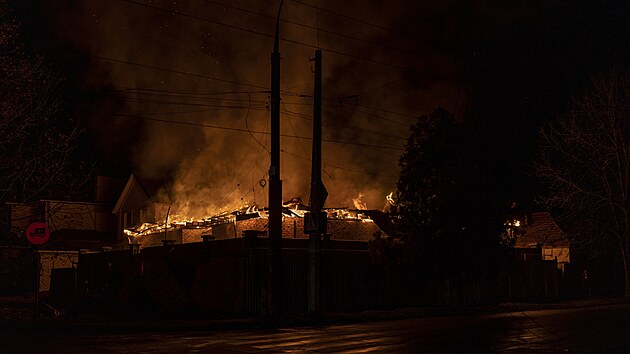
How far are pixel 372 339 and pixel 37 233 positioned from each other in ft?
31.7

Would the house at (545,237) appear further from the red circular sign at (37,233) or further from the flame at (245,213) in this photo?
the red circular sign at (37,233)

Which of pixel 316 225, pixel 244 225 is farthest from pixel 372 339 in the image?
pixel 244 225

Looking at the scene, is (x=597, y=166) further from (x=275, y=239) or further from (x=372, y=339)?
(x=372, y=339)

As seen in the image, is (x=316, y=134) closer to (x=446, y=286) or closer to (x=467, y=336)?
(x=467, y=336)

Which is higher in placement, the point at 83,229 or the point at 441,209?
the point at 83,229

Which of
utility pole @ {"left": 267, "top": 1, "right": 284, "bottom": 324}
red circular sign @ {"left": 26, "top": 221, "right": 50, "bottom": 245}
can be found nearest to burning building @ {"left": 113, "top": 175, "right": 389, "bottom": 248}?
utility pole @ {"left": 267, "top": 1, "right": 284, "bottom": 324}

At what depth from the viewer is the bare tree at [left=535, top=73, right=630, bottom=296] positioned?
98.5 feet

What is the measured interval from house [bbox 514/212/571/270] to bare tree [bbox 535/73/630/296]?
5.79 m

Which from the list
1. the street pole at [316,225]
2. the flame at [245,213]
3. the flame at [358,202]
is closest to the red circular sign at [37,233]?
the street pole at [316,225]

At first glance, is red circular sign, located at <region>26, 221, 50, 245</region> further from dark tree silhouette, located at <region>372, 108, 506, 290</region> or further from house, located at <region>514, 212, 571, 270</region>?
house, located at <region>514, 212, 571, 270</region>

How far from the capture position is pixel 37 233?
1845 cm

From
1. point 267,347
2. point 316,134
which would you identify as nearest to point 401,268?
point 316,134

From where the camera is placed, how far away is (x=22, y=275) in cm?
3450

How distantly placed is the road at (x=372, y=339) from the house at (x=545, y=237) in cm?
2291
